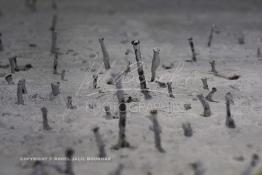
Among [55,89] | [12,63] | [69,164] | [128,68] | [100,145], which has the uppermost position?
[12,63]

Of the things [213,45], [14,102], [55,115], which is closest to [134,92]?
[55,115]

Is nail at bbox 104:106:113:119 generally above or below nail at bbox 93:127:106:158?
above

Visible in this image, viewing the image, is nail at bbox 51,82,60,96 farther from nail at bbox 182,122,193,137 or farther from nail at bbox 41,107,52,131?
nail at bbox 182,122,193,137

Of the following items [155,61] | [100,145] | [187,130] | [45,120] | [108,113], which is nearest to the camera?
[100,145]

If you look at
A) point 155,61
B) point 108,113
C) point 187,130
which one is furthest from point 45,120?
point 155,61

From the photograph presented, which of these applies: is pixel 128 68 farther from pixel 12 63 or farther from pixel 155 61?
pixel 12 63

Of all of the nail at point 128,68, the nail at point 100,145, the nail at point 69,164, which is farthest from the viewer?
the nail at point 128,68

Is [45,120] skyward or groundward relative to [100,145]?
skyward

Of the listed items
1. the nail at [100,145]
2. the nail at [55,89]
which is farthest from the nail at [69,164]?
the nail at [55,89]

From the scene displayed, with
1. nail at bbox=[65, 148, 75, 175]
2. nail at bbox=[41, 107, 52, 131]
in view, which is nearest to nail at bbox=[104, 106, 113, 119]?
nail at bbox=[41, 107, 52, 131]

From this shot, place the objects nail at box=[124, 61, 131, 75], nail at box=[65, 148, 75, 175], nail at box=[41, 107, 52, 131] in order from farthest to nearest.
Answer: nail at box=[124, 61, 131, 75], nail at box=[41, 107, 52, 131], nail at box=[65, 148, 75, 175]

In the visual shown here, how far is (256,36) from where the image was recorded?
27.7 feet

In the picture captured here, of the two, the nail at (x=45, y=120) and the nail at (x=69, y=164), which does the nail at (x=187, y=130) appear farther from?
the nail at (x=45, y=120)

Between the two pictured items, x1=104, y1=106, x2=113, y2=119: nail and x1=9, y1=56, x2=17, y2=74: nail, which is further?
x1=9, y1=56, x2=17, y2=74: nail
